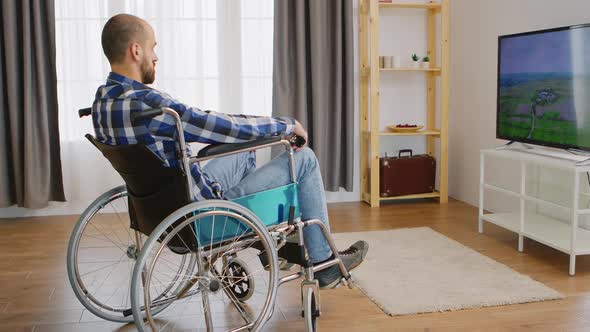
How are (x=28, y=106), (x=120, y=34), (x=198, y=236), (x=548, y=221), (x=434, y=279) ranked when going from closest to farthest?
(x=198, y=236)
(x=120, y=34)
(x=434, y=279)
(x=548, y=221)
(x=28, y=106)

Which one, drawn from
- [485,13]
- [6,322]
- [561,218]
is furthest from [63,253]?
[485,13]

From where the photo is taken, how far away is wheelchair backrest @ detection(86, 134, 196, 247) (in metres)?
1.87

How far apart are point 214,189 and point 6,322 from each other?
1.01 metres

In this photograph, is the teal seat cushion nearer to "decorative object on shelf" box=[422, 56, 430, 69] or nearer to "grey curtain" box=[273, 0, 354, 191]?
"grey curtain" box=[273, 0, 354, 191]

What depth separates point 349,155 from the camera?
15.0ft

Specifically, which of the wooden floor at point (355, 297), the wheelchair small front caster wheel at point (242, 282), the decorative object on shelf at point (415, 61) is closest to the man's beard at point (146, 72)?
the wheelchair small front caster wheel at point (242, 282)

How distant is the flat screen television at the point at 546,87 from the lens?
117 inches

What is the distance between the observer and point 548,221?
11.1 feet

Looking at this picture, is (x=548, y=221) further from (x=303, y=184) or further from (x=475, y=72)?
(x=303, y=184)

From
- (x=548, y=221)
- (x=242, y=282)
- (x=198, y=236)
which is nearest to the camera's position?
(x=198, y=236)

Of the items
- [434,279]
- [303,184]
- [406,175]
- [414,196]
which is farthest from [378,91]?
[303,184]

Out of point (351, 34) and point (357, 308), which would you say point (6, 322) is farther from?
point (351, 34)

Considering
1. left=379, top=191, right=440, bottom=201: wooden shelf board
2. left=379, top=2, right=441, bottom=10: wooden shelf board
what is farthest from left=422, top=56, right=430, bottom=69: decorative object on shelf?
left=379, top=191, right=440, bottom=201: wooden shelf board

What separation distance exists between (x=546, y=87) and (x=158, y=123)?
208cm
